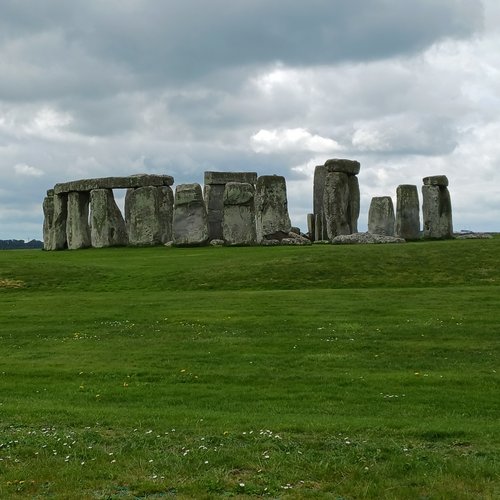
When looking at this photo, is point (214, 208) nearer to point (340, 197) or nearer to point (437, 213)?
point (340, 197)

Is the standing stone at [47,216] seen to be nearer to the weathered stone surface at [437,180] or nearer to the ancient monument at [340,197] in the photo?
the ancient monument at [340,197]

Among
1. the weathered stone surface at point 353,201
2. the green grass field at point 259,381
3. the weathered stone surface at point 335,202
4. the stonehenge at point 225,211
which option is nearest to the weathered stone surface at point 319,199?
the stonehenge at point 225,211

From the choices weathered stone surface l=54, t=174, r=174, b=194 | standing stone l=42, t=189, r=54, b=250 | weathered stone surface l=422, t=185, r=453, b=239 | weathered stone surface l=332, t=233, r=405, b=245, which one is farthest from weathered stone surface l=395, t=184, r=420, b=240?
standing stone l=42, t=189, r=54, b=250

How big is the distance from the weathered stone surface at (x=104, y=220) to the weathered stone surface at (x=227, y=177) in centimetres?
613

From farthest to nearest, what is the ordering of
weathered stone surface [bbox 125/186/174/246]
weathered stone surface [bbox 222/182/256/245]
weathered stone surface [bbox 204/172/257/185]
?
weathered stone surface [bbox 204/172/257/185], weathered stone surface [bbox 125/186/174/246], weathered stone surface [bbox 222/182/256/245]

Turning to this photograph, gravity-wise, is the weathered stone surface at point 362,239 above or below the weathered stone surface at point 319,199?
below

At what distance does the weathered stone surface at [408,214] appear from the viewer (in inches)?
1831

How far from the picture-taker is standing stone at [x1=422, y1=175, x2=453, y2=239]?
44.9 m

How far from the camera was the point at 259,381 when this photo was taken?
13219 millimetres

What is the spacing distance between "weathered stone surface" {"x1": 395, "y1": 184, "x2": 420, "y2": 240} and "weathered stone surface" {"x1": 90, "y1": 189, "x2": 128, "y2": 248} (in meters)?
16.1

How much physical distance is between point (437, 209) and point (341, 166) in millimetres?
6171

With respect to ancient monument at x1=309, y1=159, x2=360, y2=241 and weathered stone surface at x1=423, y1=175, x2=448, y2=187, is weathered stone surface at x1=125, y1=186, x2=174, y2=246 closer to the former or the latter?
ancient monument at x1=309, y1=159, x2=360, y2=241

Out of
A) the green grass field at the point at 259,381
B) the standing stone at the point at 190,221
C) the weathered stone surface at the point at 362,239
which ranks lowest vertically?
the green grass field at the point at 259,381

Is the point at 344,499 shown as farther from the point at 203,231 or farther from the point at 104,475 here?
the point at 203,231
